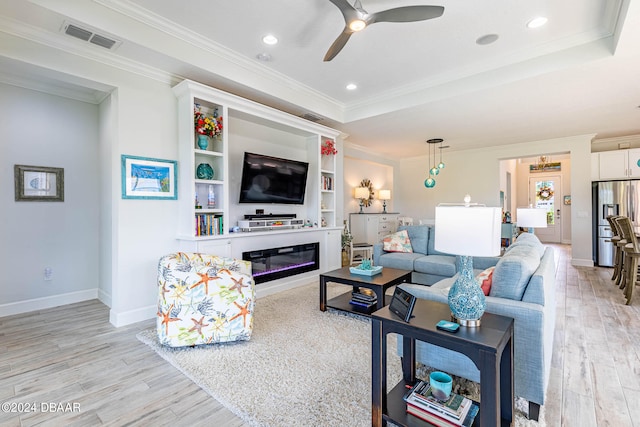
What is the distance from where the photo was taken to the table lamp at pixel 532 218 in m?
4.00

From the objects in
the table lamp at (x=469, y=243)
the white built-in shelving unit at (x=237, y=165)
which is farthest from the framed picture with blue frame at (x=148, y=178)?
the table lamp at (x=469, y=243)

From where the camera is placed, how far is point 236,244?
3.79 metres

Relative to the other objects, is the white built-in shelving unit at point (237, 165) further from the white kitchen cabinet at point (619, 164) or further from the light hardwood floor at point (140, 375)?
the white kitchen cabinet at point (619, 164)

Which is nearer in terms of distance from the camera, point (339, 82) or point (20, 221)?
point (20, 221)

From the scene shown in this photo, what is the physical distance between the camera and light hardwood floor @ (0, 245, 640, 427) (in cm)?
173

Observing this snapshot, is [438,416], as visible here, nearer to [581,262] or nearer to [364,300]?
[364,300]

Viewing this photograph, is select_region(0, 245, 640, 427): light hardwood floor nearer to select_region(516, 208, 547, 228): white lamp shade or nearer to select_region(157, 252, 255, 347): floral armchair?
select_region(157, 252, 255, 347): floral armchair

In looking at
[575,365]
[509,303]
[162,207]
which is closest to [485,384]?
[509,303]

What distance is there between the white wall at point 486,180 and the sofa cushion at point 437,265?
387 centimetres

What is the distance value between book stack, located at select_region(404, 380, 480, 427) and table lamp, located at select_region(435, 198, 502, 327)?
0.39 metres

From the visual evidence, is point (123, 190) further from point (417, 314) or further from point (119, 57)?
point (417, 314)

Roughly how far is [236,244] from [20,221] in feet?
7.91

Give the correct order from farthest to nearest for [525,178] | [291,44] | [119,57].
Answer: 1. [525,178]
2. [291,44]
3. [119,57]

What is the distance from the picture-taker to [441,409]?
56.6 inches
